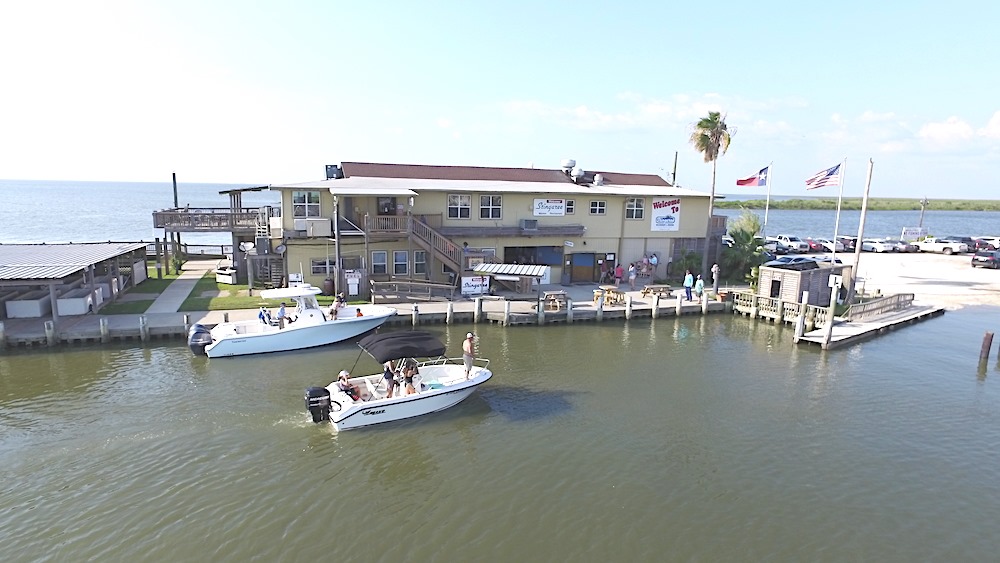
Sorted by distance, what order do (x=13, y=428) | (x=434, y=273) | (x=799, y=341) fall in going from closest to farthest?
1. (x=13, y=428)
2. (x=799, y=341)
3. (x=434, y=273)

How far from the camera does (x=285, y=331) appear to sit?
21406 mm

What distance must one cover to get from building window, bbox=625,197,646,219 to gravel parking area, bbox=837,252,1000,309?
13.8 metres

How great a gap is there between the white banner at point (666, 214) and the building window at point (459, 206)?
1186 centimetres

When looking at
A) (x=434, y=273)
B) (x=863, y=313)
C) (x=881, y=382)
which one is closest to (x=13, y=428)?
(x=434, y=273)

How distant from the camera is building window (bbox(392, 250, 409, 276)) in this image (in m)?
31.1

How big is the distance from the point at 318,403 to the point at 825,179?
27.7m

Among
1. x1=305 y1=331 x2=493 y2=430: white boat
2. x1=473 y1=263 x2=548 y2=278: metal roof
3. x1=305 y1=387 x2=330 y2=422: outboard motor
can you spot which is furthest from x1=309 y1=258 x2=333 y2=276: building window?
x1=305 y1=387 x2=330 y2=422: outboard motor

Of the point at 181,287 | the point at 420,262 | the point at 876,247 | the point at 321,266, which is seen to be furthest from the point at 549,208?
the point at 876,247

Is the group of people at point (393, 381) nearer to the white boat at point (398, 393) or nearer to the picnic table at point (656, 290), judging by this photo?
the white boat at point (398, 393)

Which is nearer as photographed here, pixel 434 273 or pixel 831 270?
pixel 831 270

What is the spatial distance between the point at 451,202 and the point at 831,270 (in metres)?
20.2

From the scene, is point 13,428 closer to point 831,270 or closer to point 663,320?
point 663,320

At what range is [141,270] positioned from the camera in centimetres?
3278

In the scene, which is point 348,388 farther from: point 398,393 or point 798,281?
point 798,281
